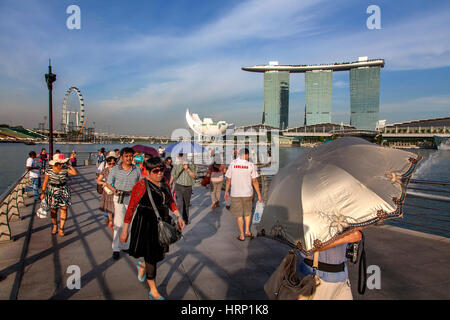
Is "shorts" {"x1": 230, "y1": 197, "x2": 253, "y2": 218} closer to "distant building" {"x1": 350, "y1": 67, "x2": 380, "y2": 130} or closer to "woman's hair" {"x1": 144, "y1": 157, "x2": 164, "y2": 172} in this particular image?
"woman's hair" {"x1": 144, "y1": 157, "x2": 164, "y2": 172}

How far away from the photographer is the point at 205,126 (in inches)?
5719

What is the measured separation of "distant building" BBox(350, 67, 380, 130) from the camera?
17788 centimetres

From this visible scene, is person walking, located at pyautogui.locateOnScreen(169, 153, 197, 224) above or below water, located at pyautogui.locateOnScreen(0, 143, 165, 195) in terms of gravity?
above

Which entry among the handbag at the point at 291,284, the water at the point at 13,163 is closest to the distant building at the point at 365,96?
the water at the point at 13,163

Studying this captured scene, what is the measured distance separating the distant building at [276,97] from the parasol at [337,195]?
19473 cm

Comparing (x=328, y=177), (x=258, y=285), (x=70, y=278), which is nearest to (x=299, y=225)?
(x=328, y=177)

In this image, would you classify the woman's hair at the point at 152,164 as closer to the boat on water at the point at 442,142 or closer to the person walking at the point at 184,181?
the person walking at the point at 184,181

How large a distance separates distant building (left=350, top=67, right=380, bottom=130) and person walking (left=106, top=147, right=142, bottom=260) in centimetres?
19798

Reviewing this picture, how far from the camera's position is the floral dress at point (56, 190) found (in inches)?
216

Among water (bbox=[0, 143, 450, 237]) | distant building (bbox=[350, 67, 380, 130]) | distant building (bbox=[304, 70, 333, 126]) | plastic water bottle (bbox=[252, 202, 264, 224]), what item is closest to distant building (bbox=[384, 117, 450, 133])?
water (bbox=[0, 143, 450, 237])

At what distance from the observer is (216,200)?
28.0 ft
